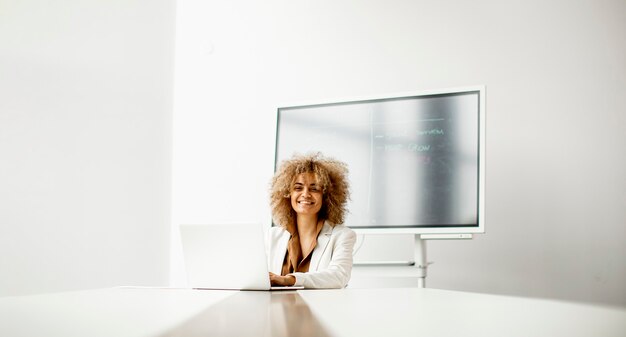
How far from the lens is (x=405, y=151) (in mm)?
3240

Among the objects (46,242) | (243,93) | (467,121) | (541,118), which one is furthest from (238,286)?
(243,93)

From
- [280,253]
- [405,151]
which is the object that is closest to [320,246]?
[280,253]

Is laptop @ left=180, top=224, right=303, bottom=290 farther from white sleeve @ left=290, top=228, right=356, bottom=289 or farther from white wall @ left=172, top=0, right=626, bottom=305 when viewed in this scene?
white wall @ left=172, top=0, right=626, bottom=305

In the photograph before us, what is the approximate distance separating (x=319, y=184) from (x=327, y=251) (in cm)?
35

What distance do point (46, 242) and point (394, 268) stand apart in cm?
195

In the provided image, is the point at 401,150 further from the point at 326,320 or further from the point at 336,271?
the point at 326,320

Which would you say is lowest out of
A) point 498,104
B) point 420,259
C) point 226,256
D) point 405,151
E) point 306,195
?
point 420,259

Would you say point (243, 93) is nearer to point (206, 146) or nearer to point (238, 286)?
point (206, 146)

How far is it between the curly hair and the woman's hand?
2.56ft

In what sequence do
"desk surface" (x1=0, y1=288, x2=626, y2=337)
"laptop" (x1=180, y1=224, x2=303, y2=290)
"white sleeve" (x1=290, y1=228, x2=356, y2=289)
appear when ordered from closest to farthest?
"desk surface" (x1=0, y1=288, x2=626, y2=337) < "laptop" (x1=180, y1=224, x2=303, y2=290) < "white sleeve" (x1=290, y1=228, x2=356, y2=289)

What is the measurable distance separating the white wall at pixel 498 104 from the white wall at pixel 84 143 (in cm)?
35

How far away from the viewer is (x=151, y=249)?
420cm

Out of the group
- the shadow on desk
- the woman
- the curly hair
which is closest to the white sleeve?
the woman

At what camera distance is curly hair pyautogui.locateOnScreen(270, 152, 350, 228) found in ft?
9.55
